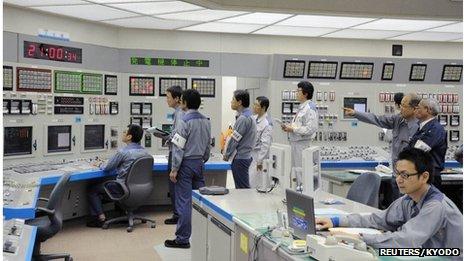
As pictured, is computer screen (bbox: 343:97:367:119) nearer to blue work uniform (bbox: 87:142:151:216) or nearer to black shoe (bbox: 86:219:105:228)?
blue work uniform (bbox: 87:142:151:216)

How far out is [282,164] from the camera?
371 centimetres

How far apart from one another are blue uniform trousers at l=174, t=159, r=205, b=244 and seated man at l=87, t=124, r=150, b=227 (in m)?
0.99

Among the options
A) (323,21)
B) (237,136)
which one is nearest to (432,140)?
(237,136)

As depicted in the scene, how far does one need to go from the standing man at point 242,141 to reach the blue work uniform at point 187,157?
517 mm

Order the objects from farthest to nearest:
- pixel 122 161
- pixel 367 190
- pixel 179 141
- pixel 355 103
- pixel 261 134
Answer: pixel 355 103
pixel 261 134
pixel 122 161
pixel 179 141
pixel 367 190

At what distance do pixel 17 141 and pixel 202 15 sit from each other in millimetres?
2343

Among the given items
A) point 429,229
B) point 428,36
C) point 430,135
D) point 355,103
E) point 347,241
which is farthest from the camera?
point 355,103

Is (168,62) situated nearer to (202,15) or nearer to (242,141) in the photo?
(202,15)

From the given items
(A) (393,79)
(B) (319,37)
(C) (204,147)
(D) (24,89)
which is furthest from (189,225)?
(A) (393,79)

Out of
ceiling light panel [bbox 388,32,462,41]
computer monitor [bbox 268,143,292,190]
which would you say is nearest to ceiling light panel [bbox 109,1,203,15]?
computer monitor [bbox 268,143,292,190]

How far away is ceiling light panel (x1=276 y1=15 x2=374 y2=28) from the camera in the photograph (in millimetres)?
5891

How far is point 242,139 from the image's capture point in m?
5.56

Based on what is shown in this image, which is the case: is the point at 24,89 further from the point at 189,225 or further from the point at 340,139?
the point at 340,139

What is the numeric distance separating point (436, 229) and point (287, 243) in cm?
69
